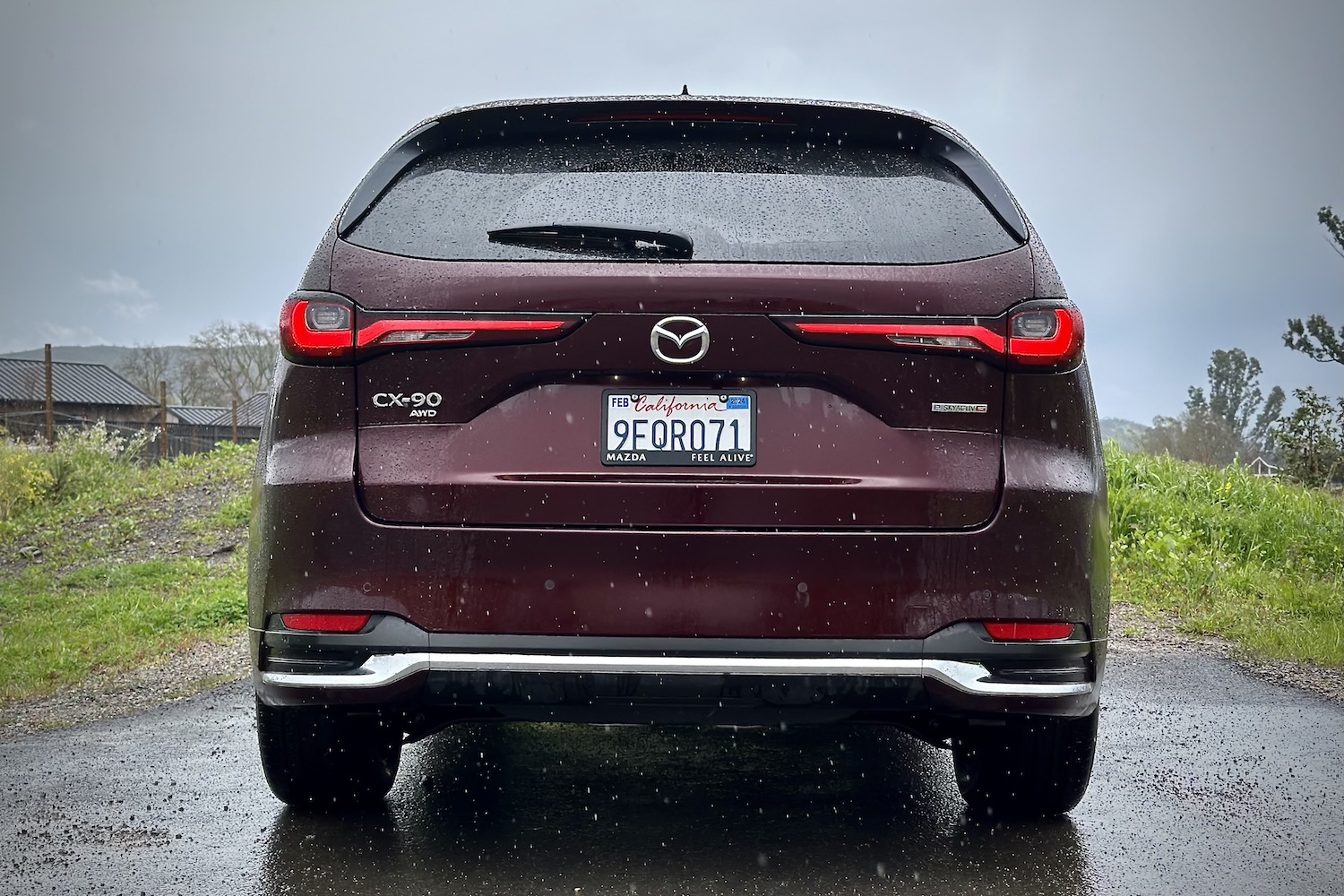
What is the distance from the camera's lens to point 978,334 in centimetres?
285

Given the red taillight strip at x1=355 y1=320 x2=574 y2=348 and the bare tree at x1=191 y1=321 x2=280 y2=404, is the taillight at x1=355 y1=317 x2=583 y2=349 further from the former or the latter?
the bare tree at x1=191 y1=321 x2=280 y2=404

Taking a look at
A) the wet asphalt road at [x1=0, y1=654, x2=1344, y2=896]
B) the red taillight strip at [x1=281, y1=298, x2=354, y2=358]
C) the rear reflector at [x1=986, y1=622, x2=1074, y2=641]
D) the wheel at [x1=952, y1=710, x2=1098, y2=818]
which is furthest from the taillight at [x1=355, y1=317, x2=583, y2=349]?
the wheel at [x1=952, y1=710, x2=1098, y2=818]

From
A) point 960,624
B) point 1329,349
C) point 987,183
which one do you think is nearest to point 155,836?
point 960,624

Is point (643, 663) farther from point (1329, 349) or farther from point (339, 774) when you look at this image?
point (1329, 349)

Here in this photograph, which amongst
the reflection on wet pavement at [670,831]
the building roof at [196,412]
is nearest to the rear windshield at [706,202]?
the reflection on wet pavement at [670,831]

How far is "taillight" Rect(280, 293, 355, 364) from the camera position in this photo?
9.43ft

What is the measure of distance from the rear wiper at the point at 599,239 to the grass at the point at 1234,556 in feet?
17.0

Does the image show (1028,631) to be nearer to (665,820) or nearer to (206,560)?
(665,820)

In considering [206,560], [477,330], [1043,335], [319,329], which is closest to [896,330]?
[1043,335]

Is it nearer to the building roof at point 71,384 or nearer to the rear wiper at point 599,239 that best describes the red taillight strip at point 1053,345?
the rear wiper at point 599,239

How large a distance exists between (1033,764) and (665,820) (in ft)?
3.39

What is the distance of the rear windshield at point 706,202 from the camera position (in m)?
2.92

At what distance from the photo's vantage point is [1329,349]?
45.8m

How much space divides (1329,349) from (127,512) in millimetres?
44274
